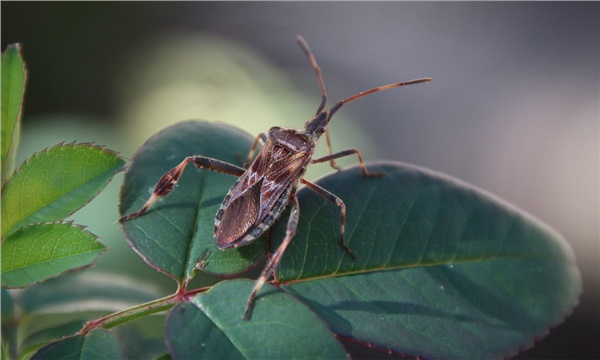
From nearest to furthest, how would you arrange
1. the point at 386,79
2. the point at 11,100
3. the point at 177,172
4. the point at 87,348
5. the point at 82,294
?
the point at 87,348 → the point at 11,100 → the point at 177,172 → the point at 82,294 → the point at 386,79

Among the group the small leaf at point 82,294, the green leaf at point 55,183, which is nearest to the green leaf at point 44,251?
the green leaf at point 55,183

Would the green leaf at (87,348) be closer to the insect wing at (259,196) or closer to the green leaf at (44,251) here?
the green leaf at (44,251)

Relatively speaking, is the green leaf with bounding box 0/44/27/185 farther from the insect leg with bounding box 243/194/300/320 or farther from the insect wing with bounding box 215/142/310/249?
the insect leg with bounding box 243/194/300/320

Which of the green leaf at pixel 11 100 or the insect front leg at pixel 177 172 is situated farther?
the insect front leg at pixel 177 172

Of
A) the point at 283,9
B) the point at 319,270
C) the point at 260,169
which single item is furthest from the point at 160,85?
the point at 319,270

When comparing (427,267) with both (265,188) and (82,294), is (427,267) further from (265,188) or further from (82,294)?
(82,294)

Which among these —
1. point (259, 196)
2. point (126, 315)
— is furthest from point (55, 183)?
point (259, 196)
